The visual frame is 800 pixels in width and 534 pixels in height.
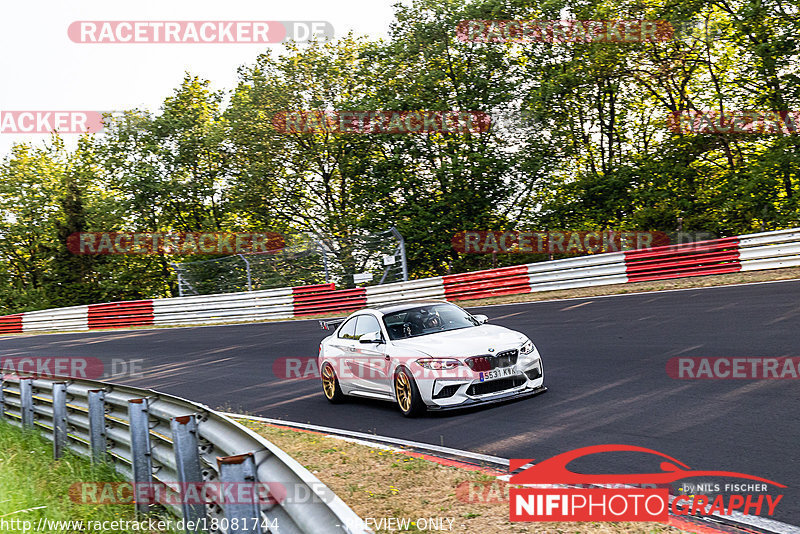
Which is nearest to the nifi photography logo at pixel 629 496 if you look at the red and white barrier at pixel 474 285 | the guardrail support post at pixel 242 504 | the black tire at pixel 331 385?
the guardrail support post at pixel 242 504

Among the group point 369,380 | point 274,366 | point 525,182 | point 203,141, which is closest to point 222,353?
point 274,366

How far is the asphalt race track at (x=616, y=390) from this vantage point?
22.5ft

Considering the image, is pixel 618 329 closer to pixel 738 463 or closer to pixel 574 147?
pixel 738 463

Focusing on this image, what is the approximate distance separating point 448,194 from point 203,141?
66.9 ft

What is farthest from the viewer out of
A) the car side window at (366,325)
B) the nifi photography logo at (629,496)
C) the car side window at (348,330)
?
the car side window at (348,330)

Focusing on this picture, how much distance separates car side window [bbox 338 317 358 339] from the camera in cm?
1173

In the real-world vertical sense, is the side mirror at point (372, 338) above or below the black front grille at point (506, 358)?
above

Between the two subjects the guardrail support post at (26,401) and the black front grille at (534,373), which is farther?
the guardrail support post at (26,401)

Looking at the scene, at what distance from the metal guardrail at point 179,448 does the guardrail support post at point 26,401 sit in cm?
1

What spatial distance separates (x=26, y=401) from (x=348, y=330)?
456cm

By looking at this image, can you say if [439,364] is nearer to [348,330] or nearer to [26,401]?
[348,330]

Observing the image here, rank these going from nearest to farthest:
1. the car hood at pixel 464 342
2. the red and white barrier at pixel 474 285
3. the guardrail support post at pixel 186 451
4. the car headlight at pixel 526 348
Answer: the guardrail support post at pixel 186 451 < the car hood at pixel 464 342 < the car headlight at pixel 526 348 < the red and white barrier at pixel 474 285

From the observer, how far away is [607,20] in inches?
1235

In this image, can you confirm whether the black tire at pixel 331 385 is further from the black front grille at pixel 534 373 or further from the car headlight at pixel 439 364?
the black front grille at pixel 534 373
